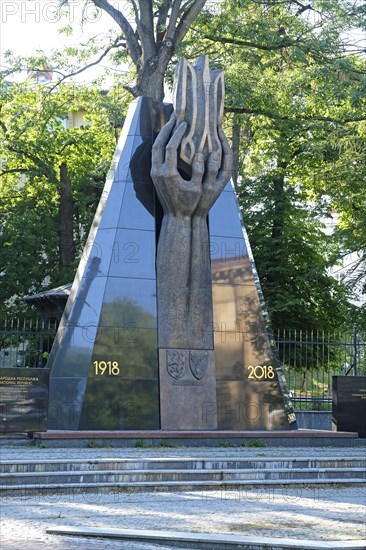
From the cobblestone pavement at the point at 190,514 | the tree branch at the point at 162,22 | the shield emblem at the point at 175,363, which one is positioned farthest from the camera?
the tree branch at the point at 162,22

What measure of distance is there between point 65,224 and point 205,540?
25.9m

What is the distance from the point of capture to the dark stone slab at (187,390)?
16047 millimetres

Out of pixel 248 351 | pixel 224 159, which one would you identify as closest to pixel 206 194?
pixel 224 159

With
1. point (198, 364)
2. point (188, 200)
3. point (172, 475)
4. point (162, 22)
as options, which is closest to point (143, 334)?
point (198, 364)

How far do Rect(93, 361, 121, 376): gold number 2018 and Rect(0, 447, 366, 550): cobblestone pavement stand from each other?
10.7ft

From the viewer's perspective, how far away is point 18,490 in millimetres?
10523

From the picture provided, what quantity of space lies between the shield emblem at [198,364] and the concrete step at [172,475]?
4116 millimetres

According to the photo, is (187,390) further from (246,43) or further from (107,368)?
(246,43)

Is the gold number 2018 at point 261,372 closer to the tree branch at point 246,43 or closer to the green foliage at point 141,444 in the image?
the green foliage at point 141,444

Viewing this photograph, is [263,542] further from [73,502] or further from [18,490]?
[18,490]

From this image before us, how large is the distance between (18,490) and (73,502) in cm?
85

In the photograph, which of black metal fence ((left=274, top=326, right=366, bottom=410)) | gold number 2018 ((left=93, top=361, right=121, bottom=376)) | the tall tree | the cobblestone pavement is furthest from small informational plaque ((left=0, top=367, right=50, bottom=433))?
the tall tree

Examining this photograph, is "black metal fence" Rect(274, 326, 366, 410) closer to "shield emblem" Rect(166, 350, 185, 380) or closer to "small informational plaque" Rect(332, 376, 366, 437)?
"small informational plaque" Rect(332, 376, 366, 437)

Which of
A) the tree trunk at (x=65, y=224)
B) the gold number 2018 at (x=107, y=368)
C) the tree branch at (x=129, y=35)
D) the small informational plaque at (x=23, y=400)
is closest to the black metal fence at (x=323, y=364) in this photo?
the gold number 2018 at (x=107, y=368)
